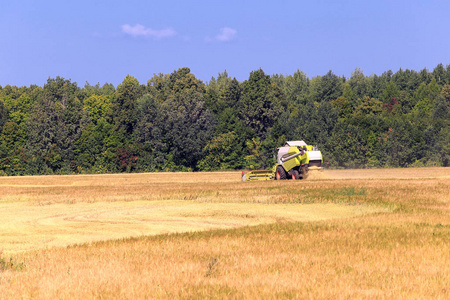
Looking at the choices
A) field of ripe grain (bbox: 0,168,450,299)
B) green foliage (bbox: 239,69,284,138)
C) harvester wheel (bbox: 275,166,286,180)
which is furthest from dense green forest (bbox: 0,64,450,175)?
field of ripe grain (bbox: 0,168,450,299)

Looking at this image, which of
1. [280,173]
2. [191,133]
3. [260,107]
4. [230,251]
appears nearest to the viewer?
[230,251]

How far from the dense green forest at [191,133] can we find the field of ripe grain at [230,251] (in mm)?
80493

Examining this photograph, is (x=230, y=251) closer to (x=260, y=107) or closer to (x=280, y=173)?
(x=280, y=173)

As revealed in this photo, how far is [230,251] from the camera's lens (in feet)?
47.0

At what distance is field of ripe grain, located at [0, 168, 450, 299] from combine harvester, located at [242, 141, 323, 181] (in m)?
18.9

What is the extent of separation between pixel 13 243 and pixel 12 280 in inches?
211

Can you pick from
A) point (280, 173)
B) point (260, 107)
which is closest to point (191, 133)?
point (260, 107)

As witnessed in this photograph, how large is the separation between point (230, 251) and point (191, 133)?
311ft

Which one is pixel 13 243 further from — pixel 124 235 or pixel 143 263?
pixel 143 263

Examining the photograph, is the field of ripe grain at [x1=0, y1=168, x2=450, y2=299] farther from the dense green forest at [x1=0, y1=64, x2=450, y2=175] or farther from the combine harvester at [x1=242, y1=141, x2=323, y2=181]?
the dense green forest at [x1=0, y1=64, x2=450, y2=175]

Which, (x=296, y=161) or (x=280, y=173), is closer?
(x=296, y=161)

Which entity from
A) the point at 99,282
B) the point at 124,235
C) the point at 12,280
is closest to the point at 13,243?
the point at 124,235

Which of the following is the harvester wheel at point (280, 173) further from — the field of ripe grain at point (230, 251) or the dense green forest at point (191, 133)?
the dense green forest at point (191, 133)

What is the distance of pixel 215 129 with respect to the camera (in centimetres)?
11419
